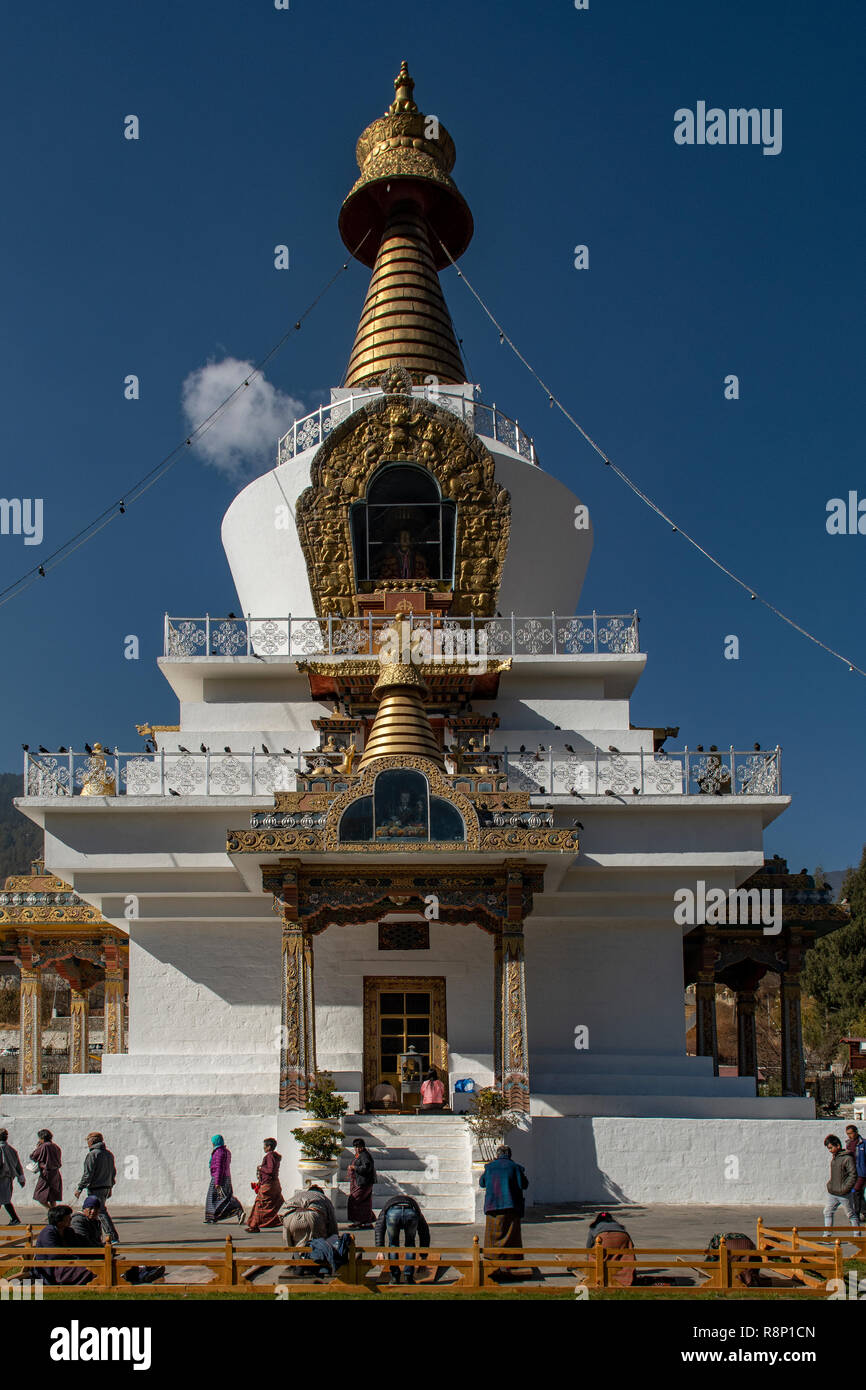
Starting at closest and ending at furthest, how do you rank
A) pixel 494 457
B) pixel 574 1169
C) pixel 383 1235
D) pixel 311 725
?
pixel 383 1235, pixel 574 1169, pixel 311 725, pixel 494 457

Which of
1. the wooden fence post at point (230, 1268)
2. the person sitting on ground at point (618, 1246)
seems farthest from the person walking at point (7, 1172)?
the person sitting on ground at point (618, 1246)

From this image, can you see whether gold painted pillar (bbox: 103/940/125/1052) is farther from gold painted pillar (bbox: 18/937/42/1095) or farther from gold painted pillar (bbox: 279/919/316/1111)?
gold painted pillar (bbox: 279/919/316/1111)

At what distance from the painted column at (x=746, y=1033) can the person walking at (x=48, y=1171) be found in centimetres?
1580

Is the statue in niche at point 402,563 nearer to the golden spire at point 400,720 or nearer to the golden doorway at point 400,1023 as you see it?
the golden spire at point 400,720

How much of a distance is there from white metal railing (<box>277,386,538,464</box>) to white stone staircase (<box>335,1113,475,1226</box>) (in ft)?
40.2

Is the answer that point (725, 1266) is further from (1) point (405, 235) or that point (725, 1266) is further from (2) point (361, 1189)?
(1) point (405, 235)

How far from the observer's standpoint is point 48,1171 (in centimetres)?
1350

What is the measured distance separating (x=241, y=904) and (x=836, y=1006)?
28.3 metres

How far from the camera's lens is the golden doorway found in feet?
61.5

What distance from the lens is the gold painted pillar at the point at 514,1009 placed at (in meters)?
15.9

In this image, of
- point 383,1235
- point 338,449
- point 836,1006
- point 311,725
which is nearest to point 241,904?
point 311,725

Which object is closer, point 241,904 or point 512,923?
point 512,923
